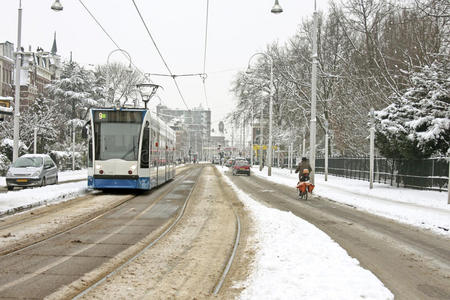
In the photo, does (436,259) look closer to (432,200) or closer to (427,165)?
(432,200)

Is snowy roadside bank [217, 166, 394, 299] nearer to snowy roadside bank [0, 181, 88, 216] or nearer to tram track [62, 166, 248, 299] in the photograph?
tram track [62, 166, 248, 299]

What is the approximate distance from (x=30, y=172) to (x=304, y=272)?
17.4 m

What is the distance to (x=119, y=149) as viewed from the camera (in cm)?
1741

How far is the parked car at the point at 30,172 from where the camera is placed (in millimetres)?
20359

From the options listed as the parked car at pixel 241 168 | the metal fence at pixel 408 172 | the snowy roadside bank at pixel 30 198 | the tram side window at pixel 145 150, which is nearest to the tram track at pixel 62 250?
the snowy roadside bank at pixel 30 198

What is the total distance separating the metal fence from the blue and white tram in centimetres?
1235

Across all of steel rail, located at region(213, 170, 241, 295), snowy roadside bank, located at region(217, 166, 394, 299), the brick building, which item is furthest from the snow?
the brick building

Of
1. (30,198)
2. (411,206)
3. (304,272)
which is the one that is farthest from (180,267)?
(411,206)

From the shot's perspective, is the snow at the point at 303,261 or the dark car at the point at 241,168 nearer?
the snow at the point at 303,261

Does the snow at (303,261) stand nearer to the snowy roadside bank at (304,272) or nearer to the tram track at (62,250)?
the snowy roadside bank at (304,272)

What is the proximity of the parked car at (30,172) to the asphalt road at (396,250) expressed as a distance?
40.6 feet

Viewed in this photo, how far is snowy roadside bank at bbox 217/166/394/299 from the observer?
5.12m

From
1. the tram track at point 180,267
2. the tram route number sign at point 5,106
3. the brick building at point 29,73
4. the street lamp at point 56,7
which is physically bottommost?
the tram track at point 180,267

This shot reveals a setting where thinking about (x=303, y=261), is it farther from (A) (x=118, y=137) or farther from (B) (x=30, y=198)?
(A) (x=118, y=137)
